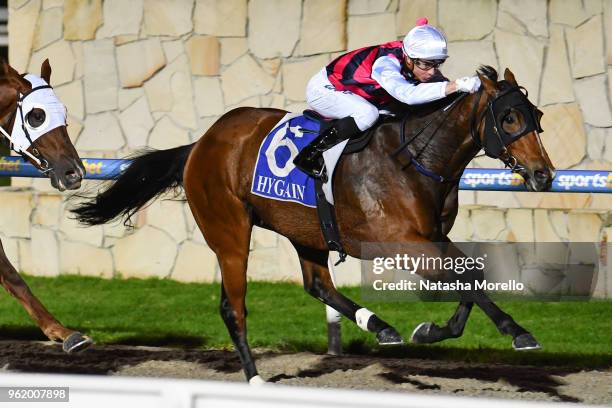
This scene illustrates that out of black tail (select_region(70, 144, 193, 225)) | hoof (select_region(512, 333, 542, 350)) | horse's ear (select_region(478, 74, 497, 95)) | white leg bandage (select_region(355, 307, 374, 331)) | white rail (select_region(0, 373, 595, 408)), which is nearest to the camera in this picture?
white rail (select_region(0, 373, 595, 408))

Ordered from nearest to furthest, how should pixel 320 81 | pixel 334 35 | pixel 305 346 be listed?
pixel 320 81, pixel 305 346, pixel 334 35

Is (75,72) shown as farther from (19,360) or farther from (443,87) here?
(443,87)

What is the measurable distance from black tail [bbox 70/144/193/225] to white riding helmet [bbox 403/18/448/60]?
5.31ft

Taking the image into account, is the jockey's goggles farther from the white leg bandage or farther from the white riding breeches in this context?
the white leg bandage

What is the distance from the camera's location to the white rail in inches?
115

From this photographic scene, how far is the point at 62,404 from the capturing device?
3256 millimetres

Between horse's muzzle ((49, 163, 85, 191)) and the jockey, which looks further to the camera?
horse's muzzle ((49, 163, 85, 191))

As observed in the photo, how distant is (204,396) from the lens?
10.2ft

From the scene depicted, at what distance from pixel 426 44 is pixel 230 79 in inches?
142

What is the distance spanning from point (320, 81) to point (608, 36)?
2850mm

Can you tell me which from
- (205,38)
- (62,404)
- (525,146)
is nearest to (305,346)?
(525,146)

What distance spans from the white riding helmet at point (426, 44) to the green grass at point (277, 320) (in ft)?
6.25

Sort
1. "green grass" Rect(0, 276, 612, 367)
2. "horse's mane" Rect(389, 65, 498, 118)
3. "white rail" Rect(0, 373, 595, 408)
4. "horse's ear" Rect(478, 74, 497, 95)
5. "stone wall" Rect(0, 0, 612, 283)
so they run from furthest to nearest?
"stone wall" Rect(0, 0, 612, 283)
"green grass" Rect(0, 276, 612, 367)
"horse's mane" Rect(389, 65, 498, 118)
"horse's ear" Rect(478, 74, 497, 95)
"white rail" Rect(0, 373, 595, 408)

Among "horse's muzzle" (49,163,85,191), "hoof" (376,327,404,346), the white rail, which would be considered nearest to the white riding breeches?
"hoof" (376,327,404,346)
